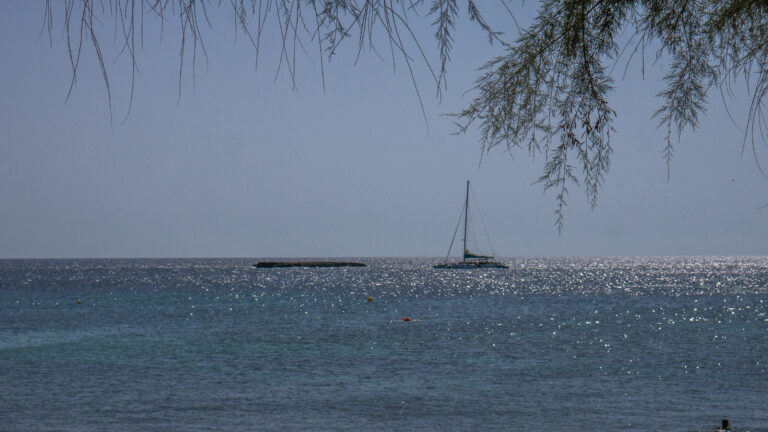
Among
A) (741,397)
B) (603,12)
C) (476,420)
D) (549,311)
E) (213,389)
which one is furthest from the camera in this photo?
(549,311)

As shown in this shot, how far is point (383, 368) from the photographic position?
45.4 m

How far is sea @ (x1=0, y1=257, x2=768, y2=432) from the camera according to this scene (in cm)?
3228

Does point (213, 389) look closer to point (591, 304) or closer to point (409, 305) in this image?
point (409, 305)

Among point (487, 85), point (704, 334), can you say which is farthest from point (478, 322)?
point (487, 85)

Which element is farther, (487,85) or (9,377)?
(9,377)

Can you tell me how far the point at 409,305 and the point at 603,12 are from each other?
88985 millimetres

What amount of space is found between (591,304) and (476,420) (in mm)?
67944

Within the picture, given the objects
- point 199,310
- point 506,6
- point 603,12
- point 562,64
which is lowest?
point 199,310

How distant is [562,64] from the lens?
5000 millimetres

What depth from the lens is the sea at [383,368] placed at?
32281 millimetres

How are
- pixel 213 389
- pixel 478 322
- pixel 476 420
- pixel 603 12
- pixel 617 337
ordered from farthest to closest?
1. pixel 478 322
2. pixel 617 337
3. pixel 213 389
4. pixel 476 420
5. pixel 603 12

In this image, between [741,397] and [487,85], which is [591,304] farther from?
[487,85]

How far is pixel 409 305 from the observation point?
304ft

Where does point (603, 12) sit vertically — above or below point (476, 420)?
above
